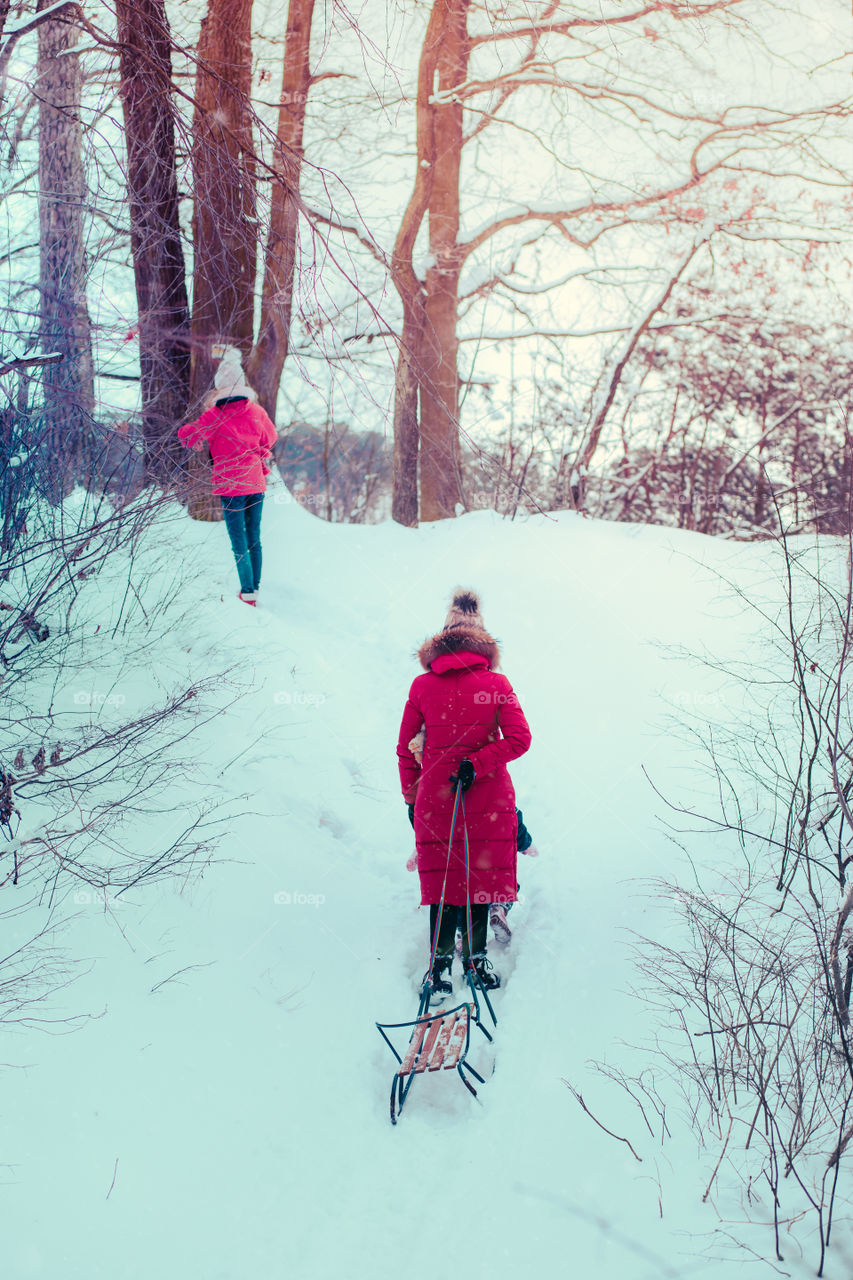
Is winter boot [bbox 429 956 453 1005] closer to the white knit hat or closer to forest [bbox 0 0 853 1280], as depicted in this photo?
forest [bbox 0 0 853 1280]

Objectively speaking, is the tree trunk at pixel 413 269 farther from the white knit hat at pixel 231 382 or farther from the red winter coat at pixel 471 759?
the red winter coat at pixel 471 759

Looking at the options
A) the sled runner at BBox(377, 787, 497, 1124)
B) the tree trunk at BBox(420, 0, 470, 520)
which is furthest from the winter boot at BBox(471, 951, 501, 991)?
the tree trunk at BBox(420, 0, 470, 520)

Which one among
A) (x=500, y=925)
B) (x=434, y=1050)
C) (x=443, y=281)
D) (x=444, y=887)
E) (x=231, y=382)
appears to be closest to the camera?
(x=434, y=1050)

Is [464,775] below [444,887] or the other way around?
the other way around

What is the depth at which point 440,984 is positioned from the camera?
3697 millimetres

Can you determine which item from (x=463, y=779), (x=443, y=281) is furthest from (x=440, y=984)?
(x=443, y=281)

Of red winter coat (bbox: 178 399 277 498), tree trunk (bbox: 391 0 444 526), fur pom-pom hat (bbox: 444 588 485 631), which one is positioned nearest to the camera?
fur pom-pom hat (bbox: 444 588 485 631)

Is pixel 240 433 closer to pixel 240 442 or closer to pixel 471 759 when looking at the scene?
pixel 240 442

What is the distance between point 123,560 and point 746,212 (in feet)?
29.1

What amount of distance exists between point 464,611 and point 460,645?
697mm

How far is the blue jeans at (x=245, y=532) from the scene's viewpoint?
6.49 metres

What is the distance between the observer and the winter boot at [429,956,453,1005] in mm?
3689

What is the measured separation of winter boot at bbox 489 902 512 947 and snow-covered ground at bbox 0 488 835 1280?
8 centimetres

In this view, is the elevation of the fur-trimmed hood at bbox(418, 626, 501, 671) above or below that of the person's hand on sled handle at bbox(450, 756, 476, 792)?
above
